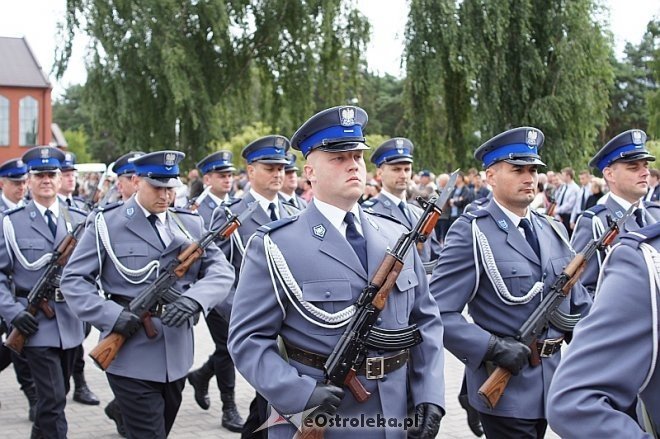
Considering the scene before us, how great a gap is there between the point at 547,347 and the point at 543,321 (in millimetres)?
174

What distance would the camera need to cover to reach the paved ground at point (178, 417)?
6.84 meters

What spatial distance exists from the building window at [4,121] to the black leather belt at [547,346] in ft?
212

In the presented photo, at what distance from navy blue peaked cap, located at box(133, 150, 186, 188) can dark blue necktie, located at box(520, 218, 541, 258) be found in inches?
89.4

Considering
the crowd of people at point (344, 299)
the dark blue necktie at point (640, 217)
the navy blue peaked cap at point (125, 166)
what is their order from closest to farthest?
the crowd of people at point (344, 299) → the dark blue necktie at point (640, 217) → the navy blue peaked cap at point (125, 166)

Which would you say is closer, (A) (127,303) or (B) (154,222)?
(A) (127,303)

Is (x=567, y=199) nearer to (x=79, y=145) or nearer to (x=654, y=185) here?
(x=654, y=185)

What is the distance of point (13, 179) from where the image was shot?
848cm

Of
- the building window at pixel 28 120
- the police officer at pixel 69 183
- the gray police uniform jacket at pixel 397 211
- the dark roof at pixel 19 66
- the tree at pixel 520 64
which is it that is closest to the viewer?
the gray police uniform jacket at pixel 397 211

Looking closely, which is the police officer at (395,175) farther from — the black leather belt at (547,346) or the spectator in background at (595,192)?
the spectator in background at (595,192)

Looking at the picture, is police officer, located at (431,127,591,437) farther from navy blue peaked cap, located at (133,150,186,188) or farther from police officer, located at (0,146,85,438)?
police officer, located at (0,146,85,438)

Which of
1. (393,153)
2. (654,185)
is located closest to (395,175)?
(393,153)

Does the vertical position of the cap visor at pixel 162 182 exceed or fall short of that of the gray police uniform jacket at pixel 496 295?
it exceeds it

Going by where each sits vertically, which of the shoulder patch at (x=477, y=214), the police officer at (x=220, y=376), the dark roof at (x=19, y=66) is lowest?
the police officer at (x=220, y=376)

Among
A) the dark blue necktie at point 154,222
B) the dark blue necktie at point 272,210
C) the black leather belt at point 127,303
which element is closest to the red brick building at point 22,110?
the dark blue necktie at point 272,210
